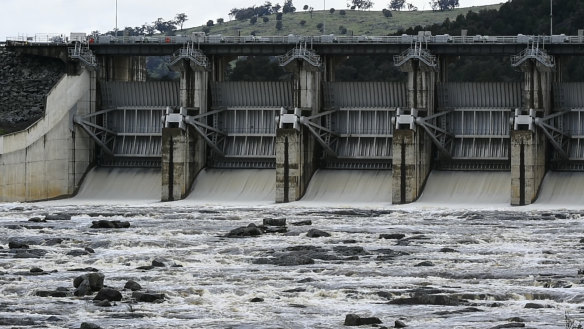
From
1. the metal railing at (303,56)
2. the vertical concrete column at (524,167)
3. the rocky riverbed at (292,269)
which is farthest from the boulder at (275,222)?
the metal railing at (303,56)

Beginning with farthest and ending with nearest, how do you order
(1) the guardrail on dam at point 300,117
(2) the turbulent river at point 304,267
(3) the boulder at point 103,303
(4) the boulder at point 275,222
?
1. (1) the guardrail on dam at point 300,117
2. (4) the boulder at point 275,222
3. (3) the boulder at point 103,303
4. (2) the turbulent river at point 304,267

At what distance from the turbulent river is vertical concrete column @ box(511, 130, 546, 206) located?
2.55 m

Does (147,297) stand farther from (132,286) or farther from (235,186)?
(235,186)

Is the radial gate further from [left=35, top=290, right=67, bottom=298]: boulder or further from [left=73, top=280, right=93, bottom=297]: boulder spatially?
[left=35, top=290, right=67, bottom=298]: boulder

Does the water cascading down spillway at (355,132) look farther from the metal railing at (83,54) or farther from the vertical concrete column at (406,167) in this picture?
the metal railing at (83,54)

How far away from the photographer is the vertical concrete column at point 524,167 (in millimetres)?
99312

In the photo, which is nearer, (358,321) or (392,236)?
(358,321)

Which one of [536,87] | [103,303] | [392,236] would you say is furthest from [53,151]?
[103,303]

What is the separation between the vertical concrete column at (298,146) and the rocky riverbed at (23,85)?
18.2 metres

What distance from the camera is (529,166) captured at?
99.6m

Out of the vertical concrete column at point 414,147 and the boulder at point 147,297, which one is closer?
the boulder at point 147,297

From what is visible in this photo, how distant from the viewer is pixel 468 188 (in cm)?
10231

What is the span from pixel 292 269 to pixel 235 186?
42413mm

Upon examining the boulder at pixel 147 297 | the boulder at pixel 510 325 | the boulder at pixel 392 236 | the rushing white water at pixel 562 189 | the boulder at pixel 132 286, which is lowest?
the boulder at pixel 510 325
